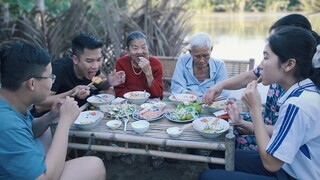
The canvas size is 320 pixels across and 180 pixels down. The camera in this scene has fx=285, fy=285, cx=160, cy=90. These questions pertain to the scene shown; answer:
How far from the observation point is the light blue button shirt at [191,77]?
2.92 metres

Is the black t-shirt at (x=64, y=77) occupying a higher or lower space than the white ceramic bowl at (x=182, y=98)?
higher

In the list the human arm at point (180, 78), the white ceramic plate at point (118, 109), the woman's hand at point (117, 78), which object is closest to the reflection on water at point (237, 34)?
the human arm at point (180, 78)

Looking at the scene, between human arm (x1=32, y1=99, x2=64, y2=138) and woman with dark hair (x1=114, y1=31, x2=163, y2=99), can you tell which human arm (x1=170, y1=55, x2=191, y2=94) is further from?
human arm (x1=32, y1=99, x2=64, y2=138)

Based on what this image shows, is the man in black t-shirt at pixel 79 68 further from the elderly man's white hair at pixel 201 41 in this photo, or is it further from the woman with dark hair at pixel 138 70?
the elderly man's white hair at pixel 201 41

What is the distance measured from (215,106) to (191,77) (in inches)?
31.7

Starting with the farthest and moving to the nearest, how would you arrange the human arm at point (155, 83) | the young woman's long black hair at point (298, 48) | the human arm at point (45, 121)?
the human arm at point (155, 83)
the human arm at point (45, 121)
the young woman's long black hair at point (298, 48)

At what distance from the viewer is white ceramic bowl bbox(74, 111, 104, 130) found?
191 centimetres

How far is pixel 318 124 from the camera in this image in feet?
4.66

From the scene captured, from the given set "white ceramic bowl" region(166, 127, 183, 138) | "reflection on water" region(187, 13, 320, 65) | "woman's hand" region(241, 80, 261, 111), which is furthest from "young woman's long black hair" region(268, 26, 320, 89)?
"reflection on water" region(187, 13, 320, 65)

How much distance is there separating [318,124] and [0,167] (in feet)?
5.18

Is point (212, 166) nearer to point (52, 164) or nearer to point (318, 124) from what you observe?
point (318, 124)

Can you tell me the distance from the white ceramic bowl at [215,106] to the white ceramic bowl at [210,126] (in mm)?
220

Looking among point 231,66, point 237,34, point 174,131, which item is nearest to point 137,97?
point 174,131

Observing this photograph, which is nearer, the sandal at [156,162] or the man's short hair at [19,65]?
the man's short hair at [19,65]
